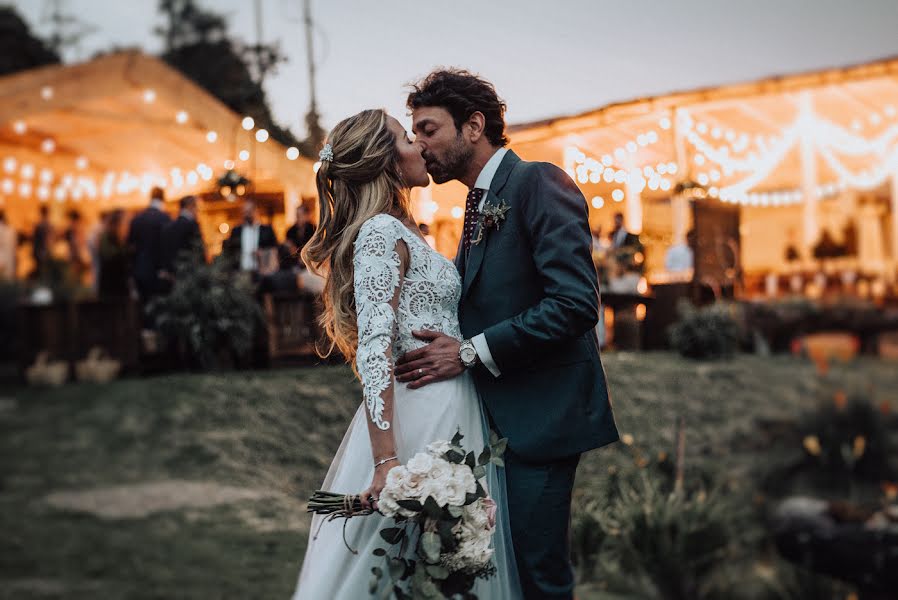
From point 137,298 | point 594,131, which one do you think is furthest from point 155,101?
point 594,131

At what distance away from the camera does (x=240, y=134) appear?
37.9 ft

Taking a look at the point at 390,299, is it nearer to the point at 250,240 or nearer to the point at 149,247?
the point at 250,240

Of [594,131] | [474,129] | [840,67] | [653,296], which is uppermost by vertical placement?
[840,67]

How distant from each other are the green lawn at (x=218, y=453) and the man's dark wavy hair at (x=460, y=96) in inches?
109

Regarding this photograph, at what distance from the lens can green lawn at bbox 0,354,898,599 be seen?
525cm

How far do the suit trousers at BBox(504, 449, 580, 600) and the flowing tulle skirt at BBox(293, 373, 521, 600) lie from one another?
0.12 ft

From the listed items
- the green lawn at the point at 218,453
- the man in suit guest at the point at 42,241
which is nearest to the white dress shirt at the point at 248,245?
the green lawn at the point at 218,453

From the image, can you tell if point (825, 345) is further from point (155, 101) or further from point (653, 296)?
point (155, 101)

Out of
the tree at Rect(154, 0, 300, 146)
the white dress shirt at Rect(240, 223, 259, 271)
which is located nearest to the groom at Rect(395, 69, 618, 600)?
the white dress shirt at Rect(240, 223, 259, 271)

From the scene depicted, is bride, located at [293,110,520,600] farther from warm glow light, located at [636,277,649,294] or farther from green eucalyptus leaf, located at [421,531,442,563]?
warm glow light, located at [636,277,649,294]

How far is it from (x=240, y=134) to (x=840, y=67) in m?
7.25

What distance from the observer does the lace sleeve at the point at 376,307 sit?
91.3 inches

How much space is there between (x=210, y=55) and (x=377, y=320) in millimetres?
31402

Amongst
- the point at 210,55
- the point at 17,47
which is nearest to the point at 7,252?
the point at 17,47
